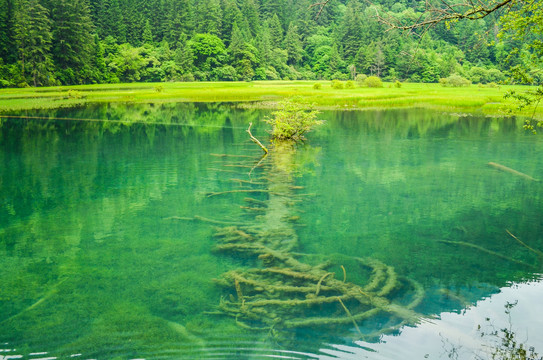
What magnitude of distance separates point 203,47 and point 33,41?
39.8m

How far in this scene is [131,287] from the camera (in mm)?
8422

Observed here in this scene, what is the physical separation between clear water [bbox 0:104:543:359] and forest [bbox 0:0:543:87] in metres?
56.6

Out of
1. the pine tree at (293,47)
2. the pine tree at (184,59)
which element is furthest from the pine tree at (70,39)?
the pine tree at (293,47)

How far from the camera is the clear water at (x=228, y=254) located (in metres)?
6.71

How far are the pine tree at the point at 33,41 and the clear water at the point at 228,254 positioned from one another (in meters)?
55.0

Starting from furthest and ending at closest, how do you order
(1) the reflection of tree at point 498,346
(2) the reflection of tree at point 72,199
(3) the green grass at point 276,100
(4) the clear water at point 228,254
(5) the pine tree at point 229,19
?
(5) the pine tree at point 229,19 < (3) the green grass at point 276,100 < (2) the reflection of tree at point 72,199 < (4) the clear water at point 228,254 < (1) the reflection of tree at point 498,346

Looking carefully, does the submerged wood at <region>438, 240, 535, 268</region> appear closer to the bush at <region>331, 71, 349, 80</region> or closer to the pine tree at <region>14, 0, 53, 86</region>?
Answer: the pine tree at <region>14, 0, 53, 86</region>

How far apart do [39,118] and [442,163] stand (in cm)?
3312

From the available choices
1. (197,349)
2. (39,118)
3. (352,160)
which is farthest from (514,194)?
(39,118)

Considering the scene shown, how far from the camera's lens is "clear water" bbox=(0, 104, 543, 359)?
6.71 metres

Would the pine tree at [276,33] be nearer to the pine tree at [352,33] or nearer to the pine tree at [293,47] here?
the pine tree at [293,47]

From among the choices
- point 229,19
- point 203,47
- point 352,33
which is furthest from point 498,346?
point 352,33

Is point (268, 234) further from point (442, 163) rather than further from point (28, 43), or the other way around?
point (28, 43)

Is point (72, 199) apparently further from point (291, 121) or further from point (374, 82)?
point (374, 82)
